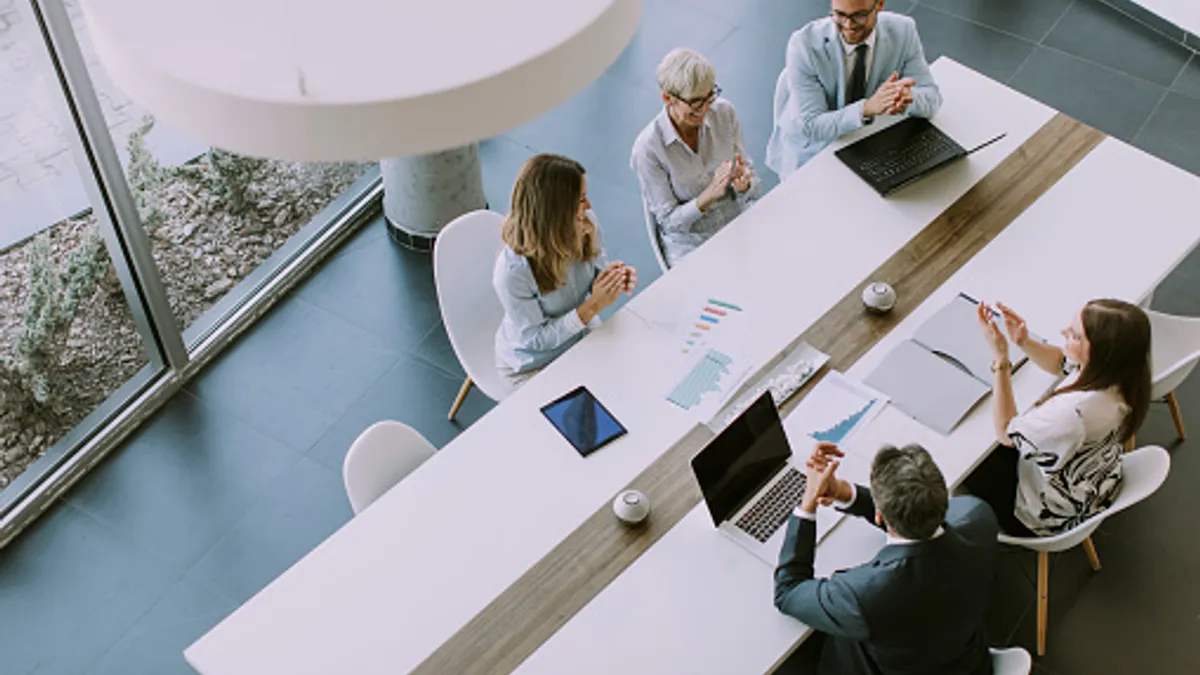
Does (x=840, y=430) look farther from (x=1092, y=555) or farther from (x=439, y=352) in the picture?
(x=439, y=352)

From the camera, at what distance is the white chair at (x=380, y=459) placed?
3.52 metres

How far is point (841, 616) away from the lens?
3.07m

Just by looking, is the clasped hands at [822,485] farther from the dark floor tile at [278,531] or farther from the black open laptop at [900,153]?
the dark floor tile at [278,531]

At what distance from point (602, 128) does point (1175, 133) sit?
9.04ft

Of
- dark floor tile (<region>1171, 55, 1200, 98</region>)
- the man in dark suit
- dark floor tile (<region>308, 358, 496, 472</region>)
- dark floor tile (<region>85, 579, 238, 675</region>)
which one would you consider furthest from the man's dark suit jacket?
dark floor tile (<region>1171, 55, 1200, 98</region>)

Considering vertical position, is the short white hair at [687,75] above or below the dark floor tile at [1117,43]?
Answer: above

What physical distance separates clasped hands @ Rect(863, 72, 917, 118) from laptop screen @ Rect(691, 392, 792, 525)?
Result: 4.48ft

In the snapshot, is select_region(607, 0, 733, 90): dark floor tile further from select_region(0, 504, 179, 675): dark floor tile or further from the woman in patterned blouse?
select_region(0, 504, 179, 675): dark floor tile

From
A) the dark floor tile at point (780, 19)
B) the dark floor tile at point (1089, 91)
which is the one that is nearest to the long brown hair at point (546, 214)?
the dark floor tile at point (780, 19)

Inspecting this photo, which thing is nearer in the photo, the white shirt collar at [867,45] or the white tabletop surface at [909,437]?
the white tabletop surface at [909,437]

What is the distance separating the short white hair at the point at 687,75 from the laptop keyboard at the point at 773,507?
137 centimetres

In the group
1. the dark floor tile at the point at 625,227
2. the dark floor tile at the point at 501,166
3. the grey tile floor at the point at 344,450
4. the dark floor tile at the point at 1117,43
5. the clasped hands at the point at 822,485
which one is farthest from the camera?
the dark floor tile at the point at 1117,43

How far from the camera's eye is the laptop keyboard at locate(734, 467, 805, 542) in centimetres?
339

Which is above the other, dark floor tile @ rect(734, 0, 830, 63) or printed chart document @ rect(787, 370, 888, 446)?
printed chart document @ rect(787, 370, 888, 446)
